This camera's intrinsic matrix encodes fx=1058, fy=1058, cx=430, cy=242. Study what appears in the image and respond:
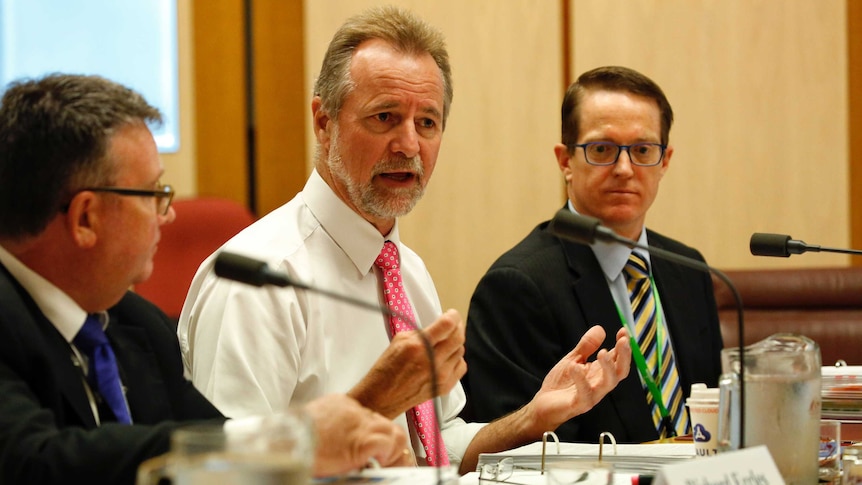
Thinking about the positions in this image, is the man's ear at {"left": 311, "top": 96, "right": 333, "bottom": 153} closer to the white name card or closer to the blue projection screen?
the white name card

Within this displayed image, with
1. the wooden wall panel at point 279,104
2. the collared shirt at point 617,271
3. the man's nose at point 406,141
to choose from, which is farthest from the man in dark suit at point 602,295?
the wooden wall panel at point 279,104

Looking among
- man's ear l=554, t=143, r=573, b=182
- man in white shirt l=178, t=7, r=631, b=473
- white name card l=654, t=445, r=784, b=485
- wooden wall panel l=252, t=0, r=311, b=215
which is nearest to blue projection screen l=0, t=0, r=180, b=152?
wooden wall panel l=252, t=0, r=311, b=215

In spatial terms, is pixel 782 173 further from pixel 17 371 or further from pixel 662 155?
pixel 17 371

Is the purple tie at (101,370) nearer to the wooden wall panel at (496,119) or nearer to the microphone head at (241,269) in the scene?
the microphone head at (241,269)

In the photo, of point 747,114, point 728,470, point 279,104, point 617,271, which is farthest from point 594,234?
point 279,104

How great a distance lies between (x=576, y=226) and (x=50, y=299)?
2.42ft

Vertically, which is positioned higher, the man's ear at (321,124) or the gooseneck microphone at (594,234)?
the man's ear at (321,124)

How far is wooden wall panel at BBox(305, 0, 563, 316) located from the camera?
4.36 m

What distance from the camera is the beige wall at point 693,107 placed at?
14.1 ft

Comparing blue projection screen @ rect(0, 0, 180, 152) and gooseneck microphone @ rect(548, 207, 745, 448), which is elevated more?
blue projection screen @ rect(0, 0, 180, 152)

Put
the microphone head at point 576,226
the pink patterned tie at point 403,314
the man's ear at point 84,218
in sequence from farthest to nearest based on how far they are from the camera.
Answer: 1. the pink patterned tie at point 403,314
2. the microphone head at point 576,226
3. the man's ear at point 84,218

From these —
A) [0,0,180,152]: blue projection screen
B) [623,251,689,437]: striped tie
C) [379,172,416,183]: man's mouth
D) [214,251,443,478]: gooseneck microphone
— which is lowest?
[623,251,689,437]: striped tie

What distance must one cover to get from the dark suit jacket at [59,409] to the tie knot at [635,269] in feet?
4.96

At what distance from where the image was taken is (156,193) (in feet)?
4.86
